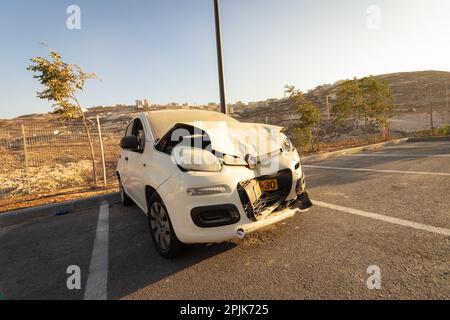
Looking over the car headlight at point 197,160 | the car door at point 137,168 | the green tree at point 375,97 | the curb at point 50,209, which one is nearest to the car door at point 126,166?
the car door at point 137,168

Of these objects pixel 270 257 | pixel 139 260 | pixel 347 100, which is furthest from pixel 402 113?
pixel 139 260

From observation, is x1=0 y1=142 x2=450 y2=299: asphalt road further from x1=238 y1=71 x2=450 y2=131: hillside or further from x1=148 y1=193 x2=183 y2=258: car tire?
x1=238 y1=71 x2=450 y2=131: hillside

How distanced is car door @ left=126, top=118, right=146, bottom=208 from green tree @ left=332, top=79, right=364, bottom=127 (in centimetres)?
1199

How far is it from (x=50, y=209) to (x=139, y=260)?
353cm

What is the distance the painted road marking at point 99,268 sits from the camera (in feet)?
8.02

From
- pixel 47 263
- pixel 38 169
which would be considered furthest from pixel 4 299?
pixel 38 169

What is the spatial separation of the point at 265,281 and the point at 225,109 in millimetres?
6401

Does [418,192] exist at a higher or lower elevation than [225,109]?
lower

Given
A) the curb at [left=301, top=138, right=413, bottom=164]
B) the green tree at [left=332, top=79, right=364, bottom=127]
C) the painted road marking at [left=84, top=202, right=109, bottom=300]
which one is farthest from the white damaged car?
the green tree at [left=332, top=79, right=364, bottom=127]

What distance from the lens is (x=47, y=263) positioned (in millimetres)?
3154

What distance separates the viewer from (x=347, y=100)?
13609mm

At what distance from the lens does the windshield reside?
3.77 m

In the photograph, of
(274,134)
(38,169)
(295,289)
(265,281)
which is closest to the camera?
(295,289)

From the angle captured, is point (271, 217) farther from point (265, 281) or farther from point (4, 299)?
point (4, 299)
